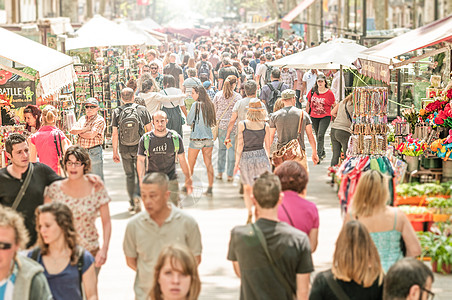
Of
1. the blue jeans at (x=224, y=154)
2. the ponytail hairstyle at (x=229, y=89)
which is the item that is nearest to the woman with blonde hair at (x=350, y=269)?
the blue jeans at (x=224, y=154)

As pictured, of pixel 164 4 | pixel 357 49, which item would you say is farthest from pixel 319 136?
pixel 164 4

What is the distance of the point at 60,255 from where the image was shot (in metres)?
5.32

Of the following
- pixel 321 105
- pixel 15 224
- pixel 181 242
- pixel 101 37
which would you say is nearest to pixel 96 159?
pixel 321 105

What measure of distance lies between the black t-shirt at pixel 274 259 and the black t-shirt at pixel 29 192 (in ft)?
7.08

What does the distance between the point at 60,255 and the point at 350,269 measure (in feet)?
5.61

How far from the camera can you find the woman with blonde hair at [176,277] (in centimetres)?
450

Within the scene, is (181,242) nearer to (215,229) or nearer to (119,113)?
(215,229)

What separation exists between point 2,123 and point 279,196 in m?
8.32

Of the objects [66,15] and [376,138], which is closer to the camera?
[376,138]

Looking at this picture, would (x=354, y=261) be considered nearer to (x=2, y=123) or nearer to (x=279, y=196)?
(x=279, y=196)

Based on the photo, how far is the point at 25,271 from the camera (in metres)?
4.73

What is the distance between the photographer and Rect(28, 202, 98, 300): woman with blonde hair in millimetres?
5285

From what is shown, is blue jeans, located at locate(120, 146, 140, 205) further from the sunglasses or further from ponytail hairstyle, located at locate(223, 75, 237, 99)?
the sunglasses

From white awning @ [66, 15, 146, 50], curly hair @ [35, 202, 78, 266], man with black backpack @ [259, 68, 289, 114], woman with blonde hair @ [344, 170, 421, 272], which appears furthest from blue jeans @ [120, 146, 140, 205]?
white awning @ [66, 15, 146, 50]
